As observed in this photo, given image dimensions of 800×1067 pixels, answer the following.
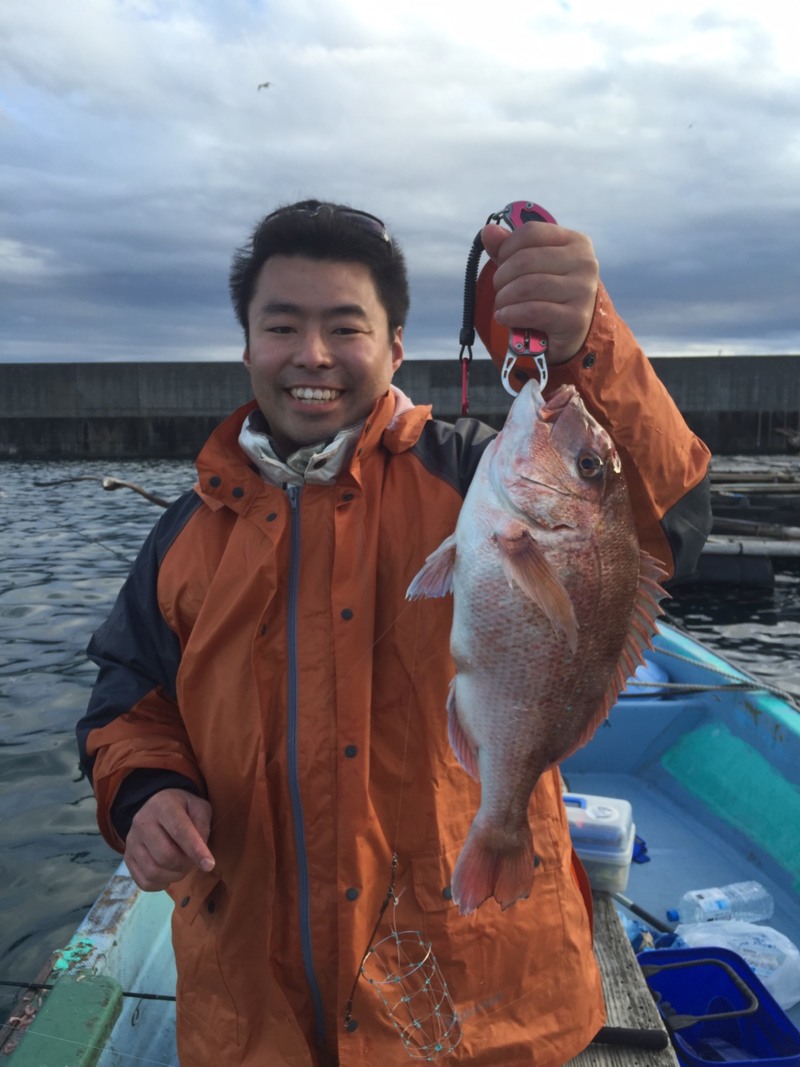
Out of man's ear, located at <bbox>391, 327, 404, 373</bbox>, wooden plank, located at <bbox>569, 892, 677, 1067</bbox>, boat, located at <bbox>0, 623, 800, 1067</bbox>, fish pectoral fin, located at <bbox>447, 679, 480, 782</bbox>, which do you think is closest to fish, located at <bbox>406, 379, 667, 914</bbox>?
fish pectoral fin, located at <bbox>447, 679, 480, 782</bbox>

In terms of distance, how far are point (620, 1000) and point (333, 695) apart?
1.65 meters

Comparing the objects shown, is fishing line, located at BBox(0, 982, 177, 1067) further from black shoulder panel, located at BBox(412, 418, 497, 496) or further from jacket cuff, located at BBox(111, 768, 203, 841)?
black shoulder panel, located at BBox(412, 418, 497, 496)

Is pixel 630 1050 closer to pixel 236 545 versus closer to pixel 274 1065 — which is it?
pixel 274 1065

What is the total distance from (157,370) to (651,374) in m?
40.5

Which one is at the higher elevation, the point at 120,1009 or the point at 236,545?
the point at 236,545

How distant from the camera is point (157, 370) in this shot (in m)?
39.6

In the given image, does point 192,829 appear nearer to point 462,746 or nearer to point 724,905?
point 462,746

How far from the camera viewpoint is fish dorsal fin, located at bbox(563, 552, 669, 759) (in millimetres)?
1893

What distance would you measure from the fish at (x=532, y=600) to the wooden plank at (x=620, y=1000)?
102cm

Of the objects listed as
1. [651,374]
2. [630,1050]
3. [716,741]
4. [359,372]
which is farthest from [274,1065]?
[716,741]

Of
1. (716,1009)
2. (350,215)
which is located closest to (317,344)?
(350,215)

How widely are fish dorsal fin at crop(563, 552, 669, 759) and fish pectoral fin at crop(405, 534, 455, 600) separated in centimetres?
45

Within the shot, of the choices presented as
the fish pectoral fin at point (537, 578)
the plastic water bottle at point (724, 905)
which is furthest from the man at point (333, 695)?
the plastic water bottle at point (724, 905)

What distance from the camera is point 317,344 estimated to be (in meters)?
2.12
